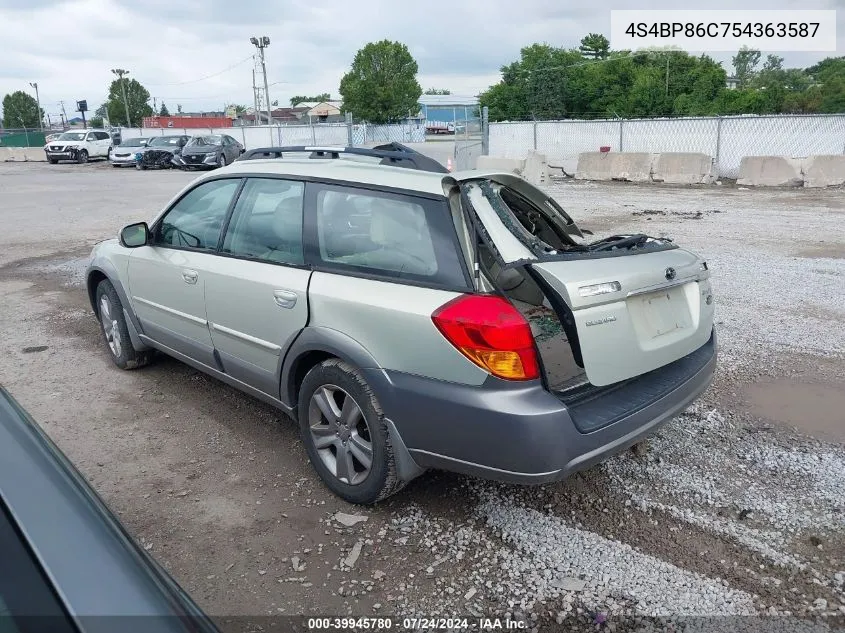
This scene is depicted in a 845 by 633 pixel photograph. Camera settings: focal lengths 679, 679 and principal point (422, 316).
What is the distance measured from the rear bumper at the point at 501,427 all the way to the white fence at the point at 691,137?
20.1 metres

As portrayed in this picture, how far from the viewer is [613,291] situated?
300 cm

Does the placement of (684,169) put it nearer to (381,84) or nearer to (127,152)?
(127,152)

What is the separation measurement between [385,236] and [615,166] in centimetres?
1906

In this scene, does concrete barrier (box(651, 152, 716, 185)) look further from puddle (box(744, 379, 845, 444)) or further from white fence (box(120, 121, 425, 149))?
white fence (box(120, 121, 425, 149))

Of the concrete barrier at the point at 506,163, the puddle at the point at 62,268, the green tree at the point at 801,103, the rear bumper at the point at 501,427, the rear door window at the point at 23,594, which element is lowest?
the puddle at the point at 62,268

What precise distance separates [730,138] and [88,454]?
849 inches

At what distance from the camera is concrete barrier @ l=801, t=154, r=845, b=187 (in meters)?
17.0

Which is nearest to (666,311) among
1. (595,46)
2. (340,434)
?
(340,434)

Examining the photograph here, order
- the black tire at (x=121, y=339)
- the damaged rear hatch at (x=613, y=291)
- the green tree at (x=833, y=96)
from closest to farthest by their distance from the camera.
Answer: the damaged rear hatch at (x=613, y=291) → the black tire at (x=121, y=339) → the green tree at (x=833, y=96)

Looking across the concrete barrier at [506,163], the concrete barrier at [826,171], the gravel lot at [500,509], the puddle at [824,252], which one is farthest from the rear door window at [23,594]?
the concrete barrier at [506,163]

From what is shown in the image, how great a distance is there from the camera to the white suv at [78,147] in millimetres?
37500

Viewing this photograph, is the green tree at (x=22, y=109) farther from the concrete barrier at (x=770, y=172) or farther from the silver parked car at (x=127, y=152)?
the concrete barrier at (x=770, y=172)

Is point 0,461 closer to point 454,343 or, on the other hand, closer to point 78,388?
point 454,343

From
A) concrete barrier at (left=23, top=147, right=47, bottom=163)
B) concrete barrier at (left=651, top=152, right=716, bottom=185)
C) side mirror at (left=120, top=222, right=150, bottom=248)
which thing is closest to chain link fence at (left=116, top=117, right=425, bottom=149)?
concrete barrier at (left=23, top=147, right=47, bottom=163)
